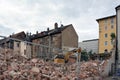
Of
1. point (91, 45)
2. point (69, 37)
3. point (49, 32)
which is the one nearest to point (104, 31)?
point (91, 45)

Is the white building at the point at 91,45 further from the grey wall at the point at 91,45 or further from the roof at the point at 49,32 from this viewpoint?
the roof at the point at 49,32

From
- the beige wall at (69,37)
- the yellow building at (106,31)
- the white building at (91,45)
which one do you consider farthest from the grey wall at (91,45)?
the beige wall at (69,37)

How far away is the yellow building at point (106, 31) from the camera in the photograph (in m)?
51.3

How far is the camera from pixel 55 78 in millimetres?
13461

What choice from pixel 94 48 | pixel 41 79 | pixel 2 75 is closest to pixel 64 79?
pixel 41 79

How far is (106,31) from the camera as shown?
53.1m

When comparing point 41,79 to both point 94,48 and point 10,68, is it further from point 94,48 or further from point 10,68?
point 94,48

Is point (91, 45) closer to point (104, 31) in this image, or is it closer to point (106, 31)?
point (104, 31)

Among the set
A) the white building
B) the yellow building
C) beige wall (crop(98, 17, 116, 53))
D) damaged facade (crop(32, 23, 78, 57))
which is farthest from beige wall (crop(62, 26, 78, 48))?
the yellow building

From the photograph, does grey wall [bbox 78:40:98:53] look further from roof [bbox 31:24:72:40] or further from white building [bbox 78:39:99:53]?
roof [bbox 31:24:72:40]

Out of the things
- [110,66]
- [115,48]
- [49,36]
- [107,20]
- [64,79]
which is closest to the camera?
[64,79]

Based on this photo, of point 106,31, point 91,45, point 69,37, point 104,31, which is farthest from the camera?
point 91,45

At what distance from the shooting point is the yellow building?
51344mm

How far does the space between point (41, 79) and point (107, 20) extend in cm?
4305
